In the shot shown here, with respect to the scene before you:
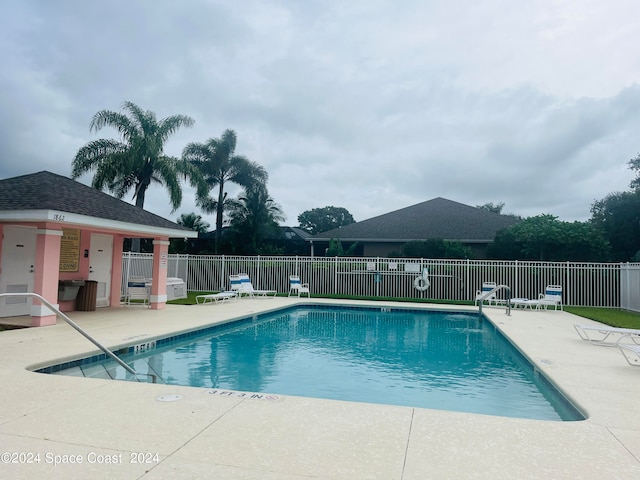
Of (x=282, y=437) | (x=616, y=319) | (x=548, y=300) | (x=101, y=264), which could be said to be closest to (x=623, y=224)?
(x=548, y=300)

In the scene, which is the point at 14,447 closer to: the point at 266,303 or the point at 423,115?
the point at 266,303

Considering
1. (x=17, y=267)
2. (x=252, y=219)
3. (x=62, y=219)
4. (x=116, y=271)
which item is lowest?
(x=116, y=271)

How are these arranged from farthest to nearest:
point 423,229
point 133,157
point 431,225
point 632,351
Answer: point 431,225 → point 423,229 → point 133,157 → point 632,351

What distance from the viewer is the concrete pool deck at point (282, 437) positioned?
9.97 feet

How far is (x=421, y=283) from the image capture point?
1948 cm

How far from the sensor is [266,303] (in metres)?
16.1

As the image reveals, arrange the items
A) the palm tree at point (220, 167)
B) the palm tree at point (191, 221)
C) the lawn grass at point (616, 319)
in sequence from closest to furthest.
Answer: the lawn grass at point (616, 319)
the palm tree at point (220, 167)
the palm tree at point (191, 221)

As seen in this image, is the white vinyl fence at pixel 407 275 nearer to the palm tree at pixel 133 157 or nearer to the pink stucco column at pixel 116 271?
the palm tree at pixel 133 157

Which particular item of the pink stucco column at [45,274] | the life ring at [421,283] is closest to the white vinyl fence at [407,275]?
the life ring at [421,283]

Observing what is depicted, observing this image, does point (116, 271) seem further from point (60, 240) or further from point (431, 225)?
point (431, 225)

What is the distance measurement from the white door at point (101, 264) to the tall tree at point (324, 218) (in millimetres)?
48614

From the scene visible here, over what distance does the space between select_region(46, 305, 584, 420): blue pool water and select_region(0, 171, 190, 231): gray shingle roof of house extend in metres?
3.80

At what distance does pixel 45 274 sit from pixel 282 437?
8.37 m

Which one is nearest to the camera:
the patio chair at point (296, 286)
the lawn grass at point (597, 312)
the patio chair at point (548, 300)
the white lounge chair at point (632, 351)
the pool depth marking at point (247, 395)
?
the pool depth marking at point (247, 395)
